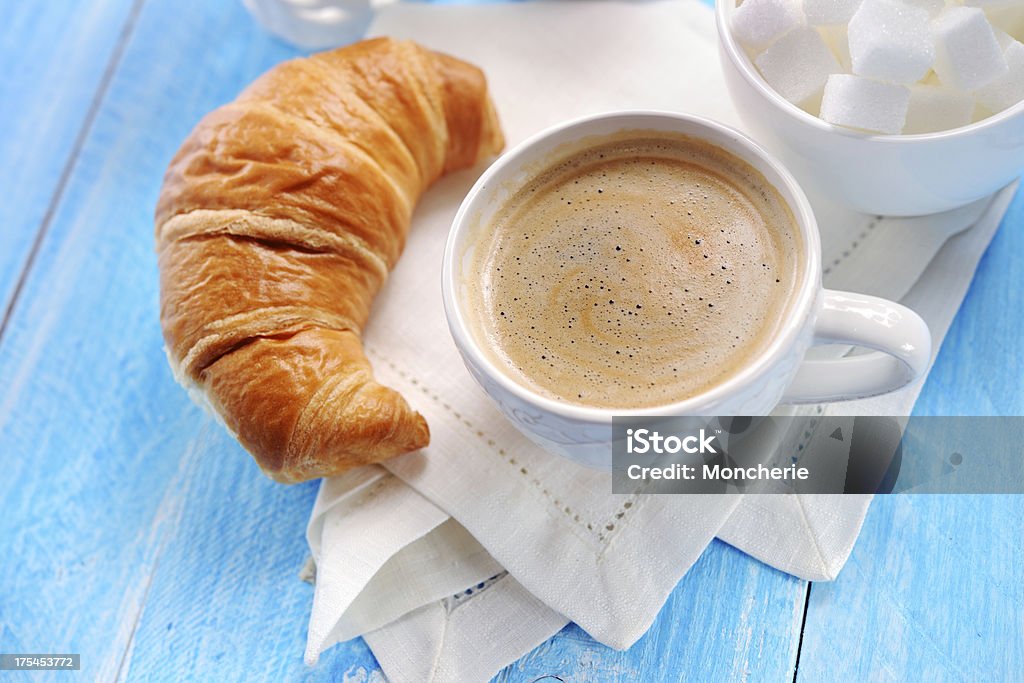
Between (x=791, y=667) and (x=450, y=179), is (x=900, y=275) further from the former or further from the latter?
(x=450, y=179)

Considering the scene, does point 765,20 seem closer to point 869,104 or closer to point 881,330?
point 869,104

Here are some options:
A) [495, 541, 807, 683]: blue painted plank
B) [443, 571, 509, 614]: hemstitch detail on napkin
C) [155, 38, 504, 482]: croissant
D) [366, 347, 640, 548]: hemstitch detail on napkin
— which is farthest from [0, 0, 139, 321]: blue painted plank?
[495, 541, 807, 683]: blue painted plank

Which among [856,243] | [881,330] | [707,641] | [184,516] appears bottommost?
[707,641]

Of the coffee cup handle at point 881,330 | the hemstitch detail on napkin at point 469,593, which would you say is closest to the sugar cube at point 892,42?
the coffee cup handle at point 881,330

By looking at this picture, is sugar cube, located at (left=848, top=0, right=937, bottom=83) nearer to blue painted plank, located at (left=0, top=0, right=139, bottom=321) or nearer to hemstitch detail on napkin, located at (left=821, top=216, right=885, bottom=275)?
hemstitch detail on napkin, located at (left=821, top=216, right=885, bottom=275)

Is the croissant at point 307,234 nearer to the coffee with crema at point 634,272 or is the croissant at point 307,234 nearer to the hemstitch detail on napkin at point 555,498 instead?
the hemstitch detail on napkin at point 555,498
